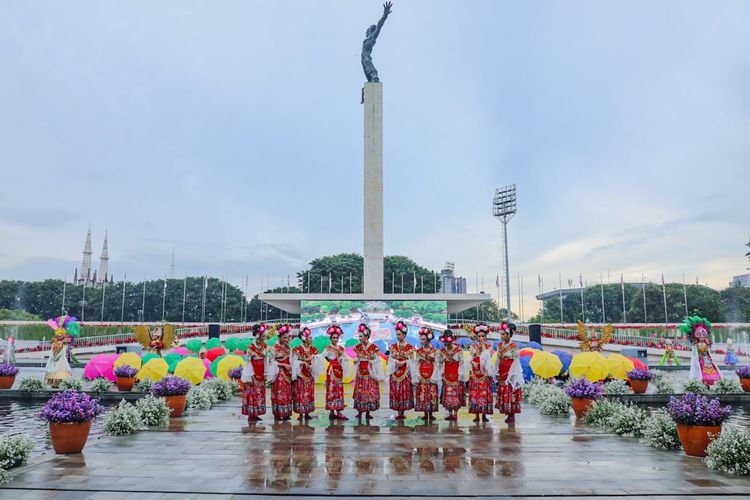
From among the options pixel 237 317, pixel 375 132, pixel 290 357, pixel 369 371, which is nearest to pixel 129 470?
pixel 290 357

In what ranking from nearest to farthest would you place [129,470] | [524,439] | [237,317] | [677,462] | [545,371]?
[129,470] < [677,462] < [524,439] < [545,371] < [237,317]

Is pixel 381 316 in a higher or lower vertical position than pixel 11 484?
higher

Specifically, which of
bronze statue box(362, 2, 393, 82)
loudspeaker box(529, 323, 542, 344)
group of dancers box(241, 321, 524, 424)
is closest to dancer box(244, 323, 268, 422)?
group of dancers box(241, 321, 524, 424)

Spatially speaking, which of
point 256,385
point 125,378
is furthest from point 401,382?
point 125,378

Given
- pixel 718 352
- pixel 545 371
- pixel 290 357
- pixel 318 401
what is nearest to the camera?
pixel 290 357

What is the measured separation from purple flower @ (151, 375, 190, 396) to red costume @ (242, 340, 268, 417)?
1.50 metres

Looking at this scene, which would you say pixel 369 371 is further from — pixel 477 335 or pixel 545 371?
pixel 545 371

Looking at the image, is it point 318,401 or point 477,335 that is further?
point 318,401

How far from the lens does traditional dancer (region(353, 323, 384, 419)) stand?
A: 31.9 ft

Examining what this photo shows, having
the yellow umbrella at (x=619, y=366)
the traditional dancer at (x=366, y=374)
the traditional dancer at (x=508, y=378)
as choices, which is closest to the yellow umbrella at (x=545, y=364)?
the yellow umbrella at (x=619, y=366)

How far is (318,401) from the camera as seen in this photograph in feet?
41.4

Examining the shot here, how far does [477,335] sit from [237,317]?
58.8 m

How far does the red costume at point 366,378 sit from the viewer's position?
31.9 ft

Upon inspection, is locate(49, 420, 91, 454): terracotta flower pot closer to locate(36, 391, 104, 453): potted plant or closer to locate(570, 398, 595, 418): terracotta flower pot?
locate(36, 391, 104, 453): potted plant
